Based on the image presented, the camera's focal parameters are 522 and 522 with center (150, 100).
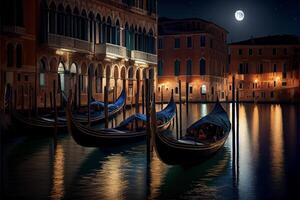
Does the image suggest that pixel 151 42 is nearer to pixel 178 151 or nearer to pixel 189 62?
pixel 189 62

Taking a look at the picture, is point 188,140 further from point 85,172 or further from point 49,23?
point 49,23

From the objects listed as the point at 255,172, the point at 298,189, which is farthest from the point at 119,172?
the point at 298,189

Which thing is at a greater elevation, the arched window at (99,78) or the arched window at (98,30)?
the arched window at (98,30)

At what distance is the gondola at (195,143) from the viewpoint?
7465 mm

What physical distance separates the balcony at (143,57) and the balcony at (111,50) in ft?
3.25

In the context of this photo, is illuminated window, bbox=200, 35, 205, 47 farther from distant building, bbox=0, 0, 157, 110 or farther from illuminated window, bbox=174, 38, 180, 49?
distant building, bbox=0, 0, 157, 110

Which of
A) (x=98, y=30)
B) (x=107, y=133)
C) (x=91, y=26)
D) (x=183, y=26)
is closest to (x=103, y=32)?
(x=98, y=30)

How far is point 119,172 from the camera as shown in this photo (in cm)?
802

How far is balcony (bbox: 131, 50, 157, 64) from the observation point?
25.3 meters

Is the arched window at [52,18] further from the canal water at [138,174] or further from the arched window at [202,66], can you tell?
the arched window at [202,66]

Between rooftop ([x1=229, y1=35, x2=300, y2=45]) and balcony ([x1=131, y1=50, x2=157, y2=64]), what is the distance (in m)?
13.3

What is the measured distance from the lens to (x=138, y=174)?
7793 millimetres

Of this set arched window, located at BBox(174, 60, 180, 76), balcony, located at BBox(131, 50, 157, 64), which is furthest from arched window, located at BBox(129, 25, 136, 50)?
arched window, located at BBox(174, 60, 180, 76)

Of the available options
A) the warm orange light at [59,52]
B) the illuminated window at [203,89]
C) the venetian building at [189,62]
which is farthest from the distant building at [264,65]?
the warm orange light at [59,52]
